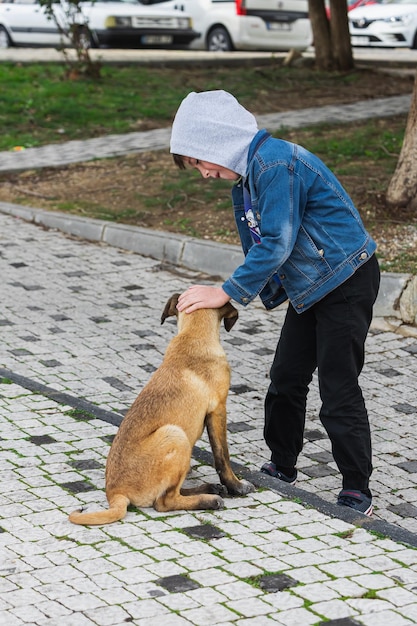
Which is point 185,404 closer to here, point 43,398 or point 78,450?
point 78,450

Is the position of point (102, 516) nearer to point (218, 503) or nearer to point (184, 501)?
point (184, 501)

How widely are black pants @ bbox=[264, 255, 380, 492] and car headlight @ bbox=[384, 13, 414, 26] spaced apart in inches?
816

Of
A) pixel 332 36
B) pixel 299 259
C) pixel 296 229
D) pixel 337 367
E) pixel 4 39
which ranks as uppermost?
pixel 4 39

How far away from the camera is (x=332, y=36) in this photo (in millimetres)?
17469

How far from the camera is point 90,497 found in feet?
15.5

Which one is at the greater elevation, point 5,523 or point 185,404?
point 185,404

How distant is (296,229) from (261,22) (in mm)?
19423

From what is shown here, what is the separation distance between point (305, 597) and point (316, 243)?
4.75 ft

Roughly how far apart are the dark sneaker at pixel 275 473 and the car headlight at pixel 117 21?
18.5m

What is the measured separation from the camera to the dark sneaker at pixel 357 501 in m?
4.71

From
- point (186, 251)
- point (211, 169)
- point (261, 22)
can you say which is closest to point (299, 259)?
point (211, 169)

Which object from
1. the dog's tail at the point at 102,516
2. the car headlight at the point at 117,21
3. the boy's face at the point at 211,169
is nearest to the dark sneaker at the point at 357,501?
the dog's tail at the point at 102,516

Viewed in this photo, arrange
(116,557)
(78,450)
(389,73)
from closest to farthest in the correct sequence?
(116,557) < (78,450) < (389,73)

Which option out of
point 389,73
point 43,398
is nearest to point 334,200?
point 43,398
